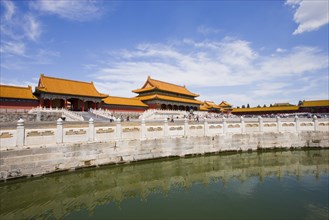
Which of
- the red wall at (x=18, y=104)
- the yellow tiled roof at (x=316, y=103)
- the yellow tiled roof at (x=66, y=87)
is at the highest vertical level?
the yellow tiled roof at (x=66, y=87)

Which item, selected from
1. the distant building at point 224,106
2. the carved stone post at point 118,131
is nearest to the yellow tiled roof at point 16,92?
the carved stone post at point 118,131

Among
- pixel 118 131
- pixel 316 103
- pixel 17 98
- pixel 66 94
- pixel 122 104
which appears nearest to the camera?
pixel 118 131

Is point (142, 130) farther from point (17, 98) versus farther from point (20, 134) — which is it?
point (17, 98)

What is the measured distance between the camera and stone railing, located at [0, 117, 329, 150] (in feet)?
38.7

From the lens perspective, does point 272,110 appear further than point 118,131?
Yes

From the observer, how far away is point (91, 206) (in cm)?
927

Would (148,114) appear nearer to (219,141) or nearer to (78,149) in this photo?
(219,141)

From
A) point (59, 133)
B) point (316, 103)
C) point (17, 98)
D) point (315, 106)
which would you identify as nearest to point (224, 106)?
point (316, 103)

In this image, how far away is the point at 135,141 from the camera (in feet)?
51.8

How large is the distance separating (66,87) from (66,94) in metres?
2.45

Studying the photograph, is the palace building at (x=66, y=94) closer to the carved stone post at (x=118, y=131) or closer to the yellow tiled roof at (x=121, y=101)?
the yellow tiled roof at (x=121, y=101)

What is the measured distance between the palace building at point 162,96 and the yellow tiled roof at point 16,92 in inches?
792

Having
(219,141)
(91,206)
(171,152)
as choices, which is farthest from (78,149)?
(219,141)

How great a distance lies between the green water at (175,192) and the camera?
27.9 ft
